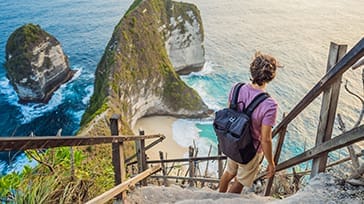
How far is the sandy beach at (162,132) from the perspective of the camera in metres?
17.3

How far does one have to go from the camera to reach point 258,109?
2.52 meters

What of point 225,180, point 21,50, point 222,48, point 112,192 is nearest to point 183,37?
point 222,48

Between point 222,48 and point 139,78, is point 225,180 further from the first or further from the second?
point 222,48

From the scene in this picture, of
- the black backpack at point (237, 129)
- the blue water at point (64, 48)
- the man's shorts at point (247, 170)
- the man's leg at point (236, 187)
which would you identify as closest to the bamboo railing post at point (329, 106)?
the black backpack at point (237, 129)

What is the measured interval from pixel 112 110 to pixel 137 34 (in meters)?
8.24

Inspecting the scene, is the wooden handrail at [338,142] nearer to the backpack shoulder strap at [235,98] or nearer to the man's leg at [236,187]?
the backpack shoulder strap at [235,98]

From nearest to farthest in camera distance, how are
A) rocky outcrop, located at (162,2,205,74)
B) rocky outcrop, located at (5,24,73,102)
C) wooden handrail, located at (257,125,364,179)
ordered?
wooden handrail, located at (257,125,364,179) → rocky outcrop, located at (5,24,73,102) → rocky outcrop, located at (162,2,205,74)

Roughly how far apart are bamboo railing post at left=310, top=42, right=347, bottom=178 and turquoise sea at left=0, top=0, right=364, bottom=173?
12677mm

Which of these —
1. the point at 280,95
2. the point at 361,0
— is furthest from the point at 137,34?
the point at 361,0

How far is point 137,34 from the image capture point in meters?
22.3

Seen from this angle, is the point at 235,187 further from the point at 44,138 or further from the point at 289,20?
the point at 289,20

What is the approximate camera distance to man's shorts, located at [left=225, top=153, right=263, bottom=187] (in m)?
2.92

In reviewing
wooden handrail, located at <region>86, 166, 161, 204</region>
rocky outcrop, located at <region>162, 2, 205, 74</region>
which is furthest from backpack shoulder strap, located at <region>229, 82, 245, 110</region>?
rocky outcrop, located at <region>162, 2, 205, 74</region>

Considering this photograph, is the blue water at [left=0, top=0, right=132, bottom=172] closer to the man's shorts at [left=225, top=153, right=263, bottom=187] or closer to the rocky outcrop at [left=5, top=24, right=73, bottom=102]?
the rocky outcrop at [left=5, top=24, right=73, bottom=102]
